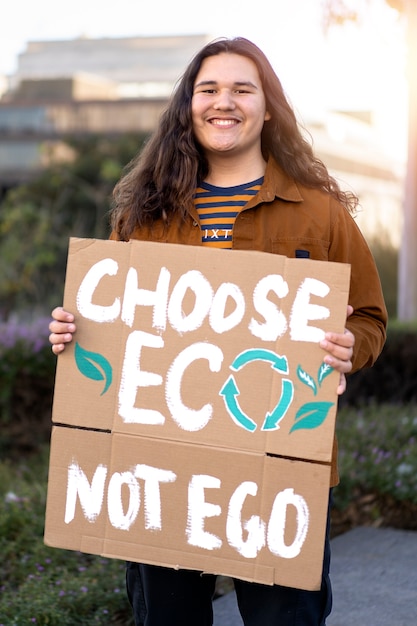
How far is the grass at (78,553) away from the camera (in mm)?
3623

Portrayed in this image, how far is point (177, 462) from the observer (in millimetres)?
2449

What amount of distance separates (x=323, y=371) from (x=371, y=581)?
6.29 ft

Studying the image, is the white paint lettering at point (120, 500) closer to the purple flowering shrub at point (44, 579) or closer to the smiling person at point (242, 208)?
A: the smiling person at point (242, 208)

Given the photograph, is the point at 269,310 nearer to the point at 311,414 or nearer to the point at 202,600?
the point at 311,414

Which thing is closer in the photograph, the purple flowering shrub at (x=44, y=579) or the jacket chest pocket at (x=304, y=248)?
the jacket chest pocket at (x=304, y=248)

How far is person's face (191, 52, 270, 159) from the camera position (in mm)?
2613

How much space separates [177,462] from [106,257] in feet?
1.81

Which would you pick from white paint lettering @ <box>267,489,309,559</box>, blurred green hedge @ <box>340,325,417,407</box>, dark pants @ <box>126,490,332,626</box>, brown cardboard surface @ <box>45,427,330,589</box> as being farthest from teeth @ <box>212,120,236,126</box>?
blurred green hedge @ <box>340,325,417,407</box>

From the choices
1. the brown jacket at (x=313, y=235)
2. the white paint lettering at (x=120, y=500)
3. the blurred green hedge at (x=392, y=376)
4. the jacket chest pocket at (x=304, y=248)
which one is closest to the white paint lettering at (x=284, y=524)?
the brown jacket at (x=313, y=235)

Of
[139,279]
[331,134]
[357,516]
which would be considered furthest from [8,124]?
[139,279]

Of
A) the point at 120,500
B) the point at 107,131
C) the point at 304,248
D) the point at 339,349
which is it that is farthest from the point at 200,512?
the point at 107,131

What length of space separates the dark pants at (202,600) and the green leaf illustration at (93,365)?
0.52 m

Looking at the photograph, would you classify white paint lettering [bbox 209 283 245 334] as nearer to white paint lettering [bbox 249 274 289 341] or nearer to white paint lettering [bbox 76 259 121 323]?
white paint lettering [bbox 249 274 289 341]

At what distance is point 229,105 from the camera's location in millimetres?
2588
